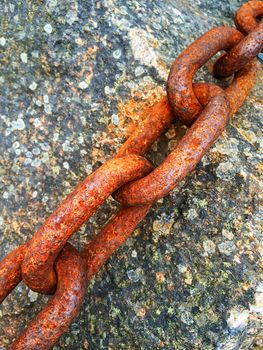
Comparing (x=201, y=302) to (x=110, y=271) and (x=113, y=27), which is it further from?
(x=113, y=27)

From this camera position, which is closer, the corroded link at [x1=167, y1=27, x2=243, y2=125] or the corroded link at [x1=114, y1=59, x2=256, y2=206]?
the corroded link at [x1=114, y1=59, x2=256, y2=206]

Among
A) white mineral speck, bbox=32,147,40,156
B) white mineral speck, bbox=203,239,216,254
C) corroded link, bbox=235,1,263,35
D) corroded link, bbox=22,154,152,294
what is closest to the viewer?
corroded link, bbox=22,154,152,294

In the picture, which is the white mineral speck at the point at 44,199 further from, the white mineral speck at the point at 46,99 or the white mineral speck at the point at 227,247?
the white mineral speck at the point at 227,247

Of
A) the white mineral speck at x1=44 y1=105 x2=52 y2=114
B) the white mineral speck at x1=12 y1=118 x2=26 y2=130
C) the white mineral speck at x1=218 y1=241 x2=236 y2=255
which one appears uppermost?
the white mineral speck at x1=218 y1=241 x2=236 y2=255

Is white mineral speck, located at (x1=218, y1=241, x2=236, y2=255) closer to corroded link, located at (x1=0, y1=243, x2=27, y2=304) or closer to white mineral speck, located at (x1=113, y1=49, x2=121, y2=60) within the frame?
corroded link, located at (x1=0, y1=243, x2=27, y2=304)

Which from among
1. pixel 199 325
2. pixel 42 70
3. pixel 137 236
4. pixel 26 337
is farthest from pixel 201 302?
pixel 42 70

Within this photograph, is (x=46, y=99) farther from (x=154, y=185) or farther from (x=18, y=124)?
(x=154, y=185)

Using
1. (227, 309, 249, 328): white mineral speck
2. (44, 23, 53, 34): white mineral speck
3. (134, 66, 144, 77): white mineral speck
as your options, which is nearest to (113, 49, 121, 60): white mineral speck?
(134, 66, 144, 77): white mineral speck
